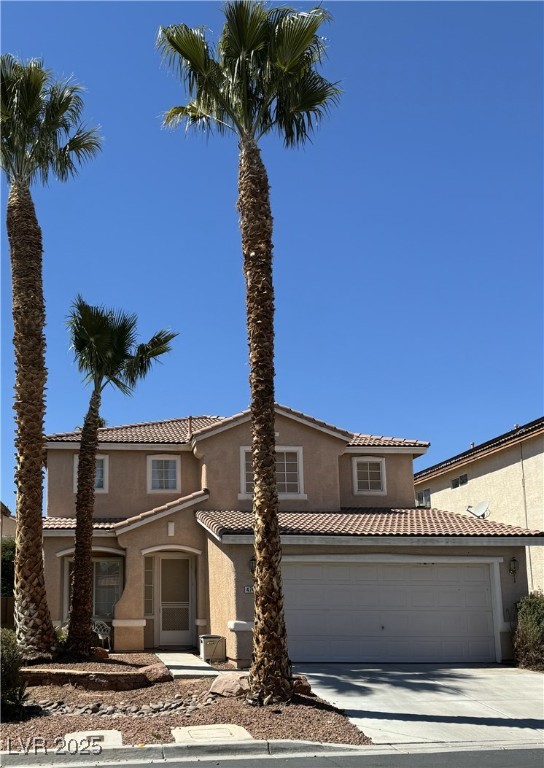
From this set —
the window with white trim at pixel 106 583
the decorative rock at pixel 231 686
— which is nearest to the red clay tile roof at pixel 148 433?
the window with white trim at pixel 106 583

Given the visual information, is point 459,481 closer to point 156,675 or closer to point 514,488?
point 514,488

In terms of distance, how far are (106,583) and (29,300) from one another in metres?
10.5

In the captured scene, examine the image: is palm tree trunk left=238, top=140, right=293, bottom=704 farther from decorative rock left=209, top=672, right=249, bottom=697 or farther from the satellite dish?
the satellite dish

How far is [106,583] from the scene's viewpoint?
25.4 m

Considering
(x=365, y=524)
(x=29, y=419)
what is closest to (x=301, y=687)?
(x=29, y=419)

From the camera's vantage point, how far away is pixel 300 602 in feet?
65.9

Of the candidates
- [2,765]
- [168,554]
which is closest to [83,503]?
[168,554]

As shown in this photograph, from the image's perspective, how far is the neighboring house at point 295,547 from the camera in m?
20.2

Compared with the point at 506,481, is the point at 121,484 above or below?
above

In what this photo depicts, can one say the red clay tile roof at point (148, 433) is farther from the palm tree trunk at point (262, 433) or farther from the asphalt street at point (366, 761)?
the asphalt street at point (366, 761)

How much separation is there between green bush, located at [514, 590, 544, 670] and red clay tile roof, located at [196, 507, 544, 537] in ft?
5.73

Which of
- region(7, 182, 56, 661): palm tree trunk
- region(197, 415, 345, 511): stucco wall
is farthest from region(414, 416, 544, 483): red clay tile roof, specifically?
region(7, 182, 56, 661): palm tree trunk

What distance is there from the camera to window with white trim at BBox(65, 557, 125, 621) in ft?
82.4

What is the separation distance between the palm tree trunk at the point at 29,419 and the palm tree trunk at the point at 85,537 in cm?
153
